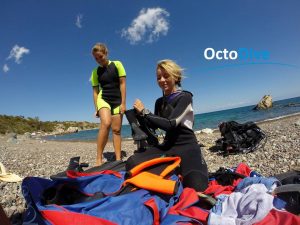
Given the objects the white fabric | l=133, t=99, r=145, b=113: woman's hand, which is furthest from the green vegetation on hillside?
the white fabric

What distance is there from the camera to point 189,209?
2.84 meters

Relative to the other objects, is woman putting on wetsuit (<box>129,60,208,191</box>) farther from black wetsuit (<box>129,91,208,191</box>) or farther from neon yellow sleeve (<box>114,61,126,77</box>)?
neon yellow sleeve (<box>114,61,126,77</box>)

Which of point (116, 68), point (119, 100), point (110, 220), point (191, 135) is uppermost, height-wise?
point (116, 68)

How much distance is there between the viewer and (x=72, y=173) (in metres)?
3.23

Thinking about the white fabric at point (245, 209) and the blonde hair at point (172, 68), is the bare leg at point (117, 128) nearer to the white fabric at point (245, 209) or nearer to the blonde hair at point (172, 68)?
the blonde hair at point (172, 68)

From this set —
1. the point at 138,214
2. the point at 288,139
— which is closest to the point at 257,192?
the point at 138,214

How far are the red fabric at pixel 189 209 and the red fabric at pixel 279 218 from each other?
552mm

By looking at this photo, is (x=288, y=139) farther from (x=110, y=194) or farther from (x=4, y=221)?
(x=4, y=221)

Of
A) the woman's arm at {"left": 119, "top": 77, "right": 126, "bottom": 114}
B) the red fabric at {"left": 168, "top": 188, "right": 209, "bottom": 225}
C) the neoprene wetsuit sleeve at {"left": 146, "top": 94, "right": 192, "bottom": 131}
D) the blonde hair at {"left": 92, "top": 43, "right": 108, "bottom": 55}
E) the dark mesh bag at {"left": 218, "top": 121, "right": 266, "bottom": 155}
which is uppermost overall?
the blonde hair at {"left": 92, "top": 43, "right": 108, "bottom": 55}

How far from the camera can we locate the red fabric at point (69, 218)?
2.42m

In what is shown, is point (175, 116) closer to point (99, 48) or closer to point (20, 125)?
point (99, 48)

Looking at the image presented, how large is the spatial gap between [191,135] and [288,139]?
240 inches

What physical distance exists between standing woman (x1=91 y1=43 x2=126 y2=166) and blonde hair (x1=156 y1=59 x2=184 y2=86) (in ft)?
7.23

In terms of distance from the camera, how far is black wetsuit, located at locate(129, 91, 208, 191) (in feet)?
12.2
